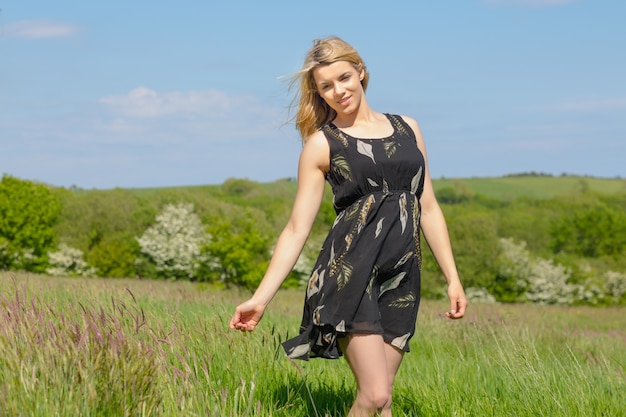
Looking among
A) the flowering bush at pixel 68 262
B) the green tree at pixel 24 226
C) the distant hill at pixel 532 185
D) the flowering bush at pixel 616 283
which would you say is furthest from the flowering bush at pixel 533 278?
the distant hill at pixel 532 185

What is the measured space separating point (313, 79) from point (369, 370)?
1.65 m

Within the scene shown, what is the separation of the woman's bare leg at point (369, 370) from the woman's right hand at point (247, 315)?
1.51 ft

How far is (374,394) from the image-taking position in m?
3.62

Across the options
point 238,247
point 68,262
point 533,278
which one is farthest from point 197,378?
point 533,278

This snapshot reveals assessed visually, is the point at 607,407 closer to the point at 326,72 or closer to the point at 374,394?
the point at 374,394

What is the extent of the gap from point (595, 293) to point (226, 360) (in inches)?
1614

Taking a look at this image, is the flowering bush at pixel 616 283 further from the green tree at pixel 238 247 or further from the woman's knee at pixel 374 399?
the woman's knee at pixel 374 399

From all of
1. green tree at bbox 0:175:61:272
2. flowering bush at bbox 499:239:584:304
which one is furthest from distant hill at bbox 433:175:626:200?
green tree at bbox 0:175:61:272

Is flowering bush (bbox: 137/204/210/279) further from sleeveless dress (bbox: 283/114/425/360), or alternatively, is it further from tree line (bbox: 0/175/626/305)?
sleeveless dress (bbox: 283/114/425/360)

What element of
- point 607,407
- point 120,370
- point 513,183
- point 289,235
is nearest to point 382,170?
point 289,235

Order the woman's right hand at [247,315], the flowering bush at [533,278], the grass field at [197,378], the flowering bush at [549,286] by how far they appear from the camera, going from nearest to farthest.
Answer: the grass field at [197,378] → the woman's right hand at [247,315] → the flowering bush at [549,286] → the flowering bush at [533,278]

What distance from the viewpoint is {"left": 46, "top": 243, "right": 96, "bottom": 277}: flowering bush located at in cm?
3606

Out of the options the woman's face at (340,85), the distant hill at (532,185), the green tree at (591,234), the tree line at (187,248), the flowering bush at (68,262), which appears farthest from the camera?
the distant hill at (532,185)

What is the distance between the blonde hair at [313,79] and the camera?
13.1 ft
